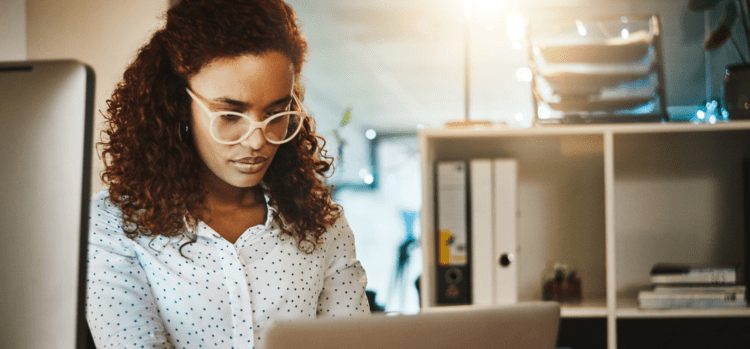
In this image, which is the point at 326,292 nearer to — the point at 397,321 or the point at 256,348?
the point at 256,348

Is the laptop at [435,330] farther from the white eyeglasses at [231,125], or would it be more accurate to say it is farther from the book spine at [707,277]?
the book spine at [707,277]

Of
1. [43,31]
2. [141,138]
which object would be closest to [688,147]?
[141,138]

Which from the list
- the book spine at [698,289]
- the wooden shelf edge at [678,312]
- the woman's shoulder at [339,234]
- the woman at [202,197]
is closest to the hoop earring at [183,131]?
the woman at [202,197]

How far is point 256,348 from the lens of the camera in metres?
1.08

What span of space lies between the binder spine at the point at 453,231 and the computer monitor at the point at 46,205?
4.25 feet

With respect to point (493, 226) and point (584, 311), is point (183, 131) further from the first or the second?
point (584, 311)

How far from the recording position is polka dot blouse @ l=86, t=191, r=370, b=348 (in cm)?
99

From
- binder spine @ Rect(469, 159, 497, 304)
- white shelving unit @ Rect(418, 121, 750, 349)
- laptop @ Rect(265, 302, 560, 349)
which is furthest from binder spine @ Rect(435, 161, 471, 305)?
laptop @ Rect(265, 302, 560, 349)

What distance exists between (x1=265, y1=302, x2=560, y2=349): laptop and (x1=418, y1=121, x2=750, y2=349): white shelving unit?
122cm

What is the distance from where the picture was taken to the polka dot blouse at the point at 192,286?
0.99 meters

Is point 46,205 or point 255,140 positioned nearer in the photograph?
point 46,205

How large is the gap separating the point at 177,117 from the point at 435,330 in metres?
0.76

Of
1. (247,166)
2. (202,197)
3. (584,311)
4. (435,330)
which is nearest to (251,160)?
(247,166)

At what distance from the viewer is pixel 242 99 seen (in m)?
1.06
